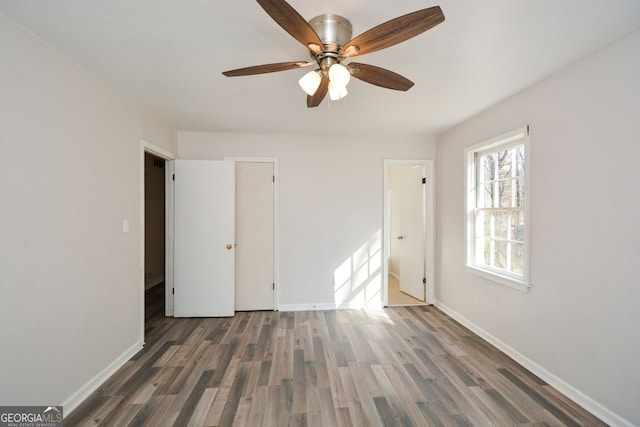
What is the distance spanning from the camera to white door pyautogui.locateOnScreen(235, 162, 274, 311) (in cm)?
359

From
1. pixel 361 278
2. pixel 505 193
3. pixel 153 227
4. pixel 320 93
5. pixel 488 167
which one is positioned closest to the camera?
pixel 320 93

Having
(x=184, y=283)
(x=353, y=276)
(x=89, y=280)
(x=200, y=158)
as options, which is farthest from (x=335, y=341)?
(x=200, y=158)

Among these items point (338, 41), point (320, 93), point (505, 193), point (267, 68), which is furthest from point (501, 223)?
point (267, 68)

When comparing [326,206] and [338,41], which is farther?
[326,206]

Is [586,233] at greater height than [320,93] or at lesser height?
lesser

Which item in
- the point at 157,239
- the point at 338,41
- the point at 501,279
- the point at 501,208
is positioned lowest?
the point at 501,279

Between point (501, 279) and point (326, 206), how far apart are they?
7.01 feet

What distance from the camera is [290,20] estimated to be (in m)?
1.15

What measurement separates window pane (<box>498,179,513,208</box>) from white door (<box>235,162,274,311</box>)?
105 inches

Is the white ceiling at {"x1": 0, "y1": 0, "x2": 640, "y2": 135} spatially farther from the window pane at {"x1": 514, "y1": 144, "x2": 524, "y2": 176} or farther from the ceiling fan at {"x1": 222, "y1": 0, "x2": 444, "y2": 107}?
the window pane at {"x1": 514, "y1": 144, "x2": 524, "y2": 176}

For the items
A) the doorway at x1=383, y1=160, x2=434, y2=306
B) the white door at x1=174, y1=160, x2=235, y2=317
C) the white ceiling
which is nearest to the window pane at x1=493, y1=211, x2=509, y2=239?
the doorway at x1=383, y1=160, x2=434, y2=306

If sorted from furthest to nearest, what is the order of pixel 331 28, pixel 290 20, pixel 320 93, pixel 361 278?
pixel 361 278 < pixel 320 93 < pixel 331 28 < pixel 290 20

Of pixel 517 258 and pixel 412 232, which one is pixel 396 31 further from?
pixel 412 232

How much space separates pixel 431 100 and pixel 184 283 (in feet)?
11.4
